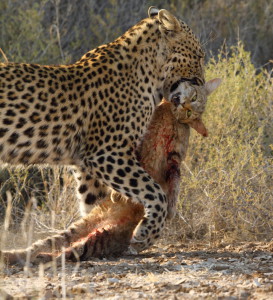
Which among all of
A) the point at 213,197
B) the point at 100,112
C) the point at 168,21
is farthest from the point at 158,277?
the point at 168,21

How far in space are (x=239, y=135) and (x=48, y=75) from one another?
2.64 m

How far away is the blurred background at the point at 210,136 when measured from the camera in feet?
20.4

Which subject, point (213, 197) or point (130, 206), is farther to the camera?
point (213, 197)

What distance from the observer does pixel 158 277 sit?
4.54 m

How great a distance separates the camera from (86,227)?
17.4 ft

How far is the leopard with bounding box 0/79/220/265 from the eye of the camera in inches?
201

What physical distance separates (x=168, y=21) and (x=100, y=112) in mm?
1021

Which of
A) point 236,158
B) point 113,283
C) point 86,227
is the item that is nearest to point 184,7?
point 236,158

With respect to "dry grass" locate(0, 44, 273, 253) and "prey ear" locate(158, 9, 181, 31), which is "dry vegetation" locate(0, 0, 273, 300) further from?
"prey ear" locate(158, 9, 181, 31)

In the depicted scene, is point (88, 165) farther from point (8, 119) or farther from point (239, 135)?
point (239, 135)

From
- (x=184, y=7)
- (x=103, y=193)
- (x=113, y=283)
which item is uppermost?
(x=184, y=7)

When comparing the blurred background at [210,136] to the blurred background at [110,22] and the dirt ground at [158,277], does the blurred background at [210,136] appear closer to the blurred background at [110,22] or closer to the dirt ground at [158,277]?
the blurred background at [110,22]

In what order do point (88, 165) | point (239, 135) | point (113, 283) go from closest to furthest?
point (113, 283)
point (88, 165)
point (239, 135)

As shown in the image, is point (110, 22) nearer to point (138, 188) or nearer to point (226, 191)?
point (226, 191)
